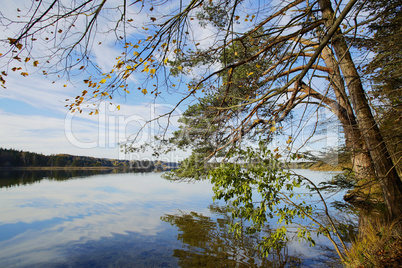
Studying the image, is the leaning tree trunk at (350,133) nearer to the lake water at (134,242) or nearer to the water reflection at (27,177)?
the lake water at (134,242)

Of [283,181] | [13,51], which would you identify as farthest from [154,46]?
[283,181]

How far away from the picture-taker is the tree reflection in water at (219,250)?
4.33m

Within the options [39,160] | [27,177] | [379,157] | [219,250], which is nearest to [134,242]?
[219,250]

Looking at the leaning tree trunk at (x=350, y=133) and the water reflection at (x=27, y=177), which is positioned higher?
the leaning tree trunk at (x=350, y=133)

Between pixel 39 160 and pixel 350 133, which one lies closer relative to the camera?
pixel 350 133

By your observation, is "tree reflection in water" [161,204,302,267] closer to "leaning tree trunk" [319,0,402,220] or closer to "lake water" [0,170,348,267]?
"lake water" [0,170,348,267]

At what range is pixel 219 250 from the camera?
16.1ft

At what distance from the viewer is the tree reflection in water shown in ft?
14.2

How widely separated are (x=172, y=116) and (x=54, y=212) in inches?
371

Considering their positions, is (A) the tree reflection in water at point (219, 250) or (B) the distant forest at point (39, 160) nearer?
(A) the tree reflection in water at point (219, 250)

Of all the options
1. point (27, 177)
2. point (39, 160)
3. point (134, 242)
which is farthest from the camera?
point (39, 160)

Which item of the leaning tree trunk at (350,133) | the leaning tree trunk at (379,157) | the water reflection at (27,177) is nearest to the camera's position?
the leaning tree trunk at (350,133)

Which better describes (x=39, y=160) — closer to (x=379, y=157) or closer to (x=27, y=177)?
(x=27, y=177)

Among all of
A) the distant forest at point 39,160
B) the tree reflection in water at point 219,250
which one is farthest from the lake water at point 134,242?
the distant forest at point 39,160
